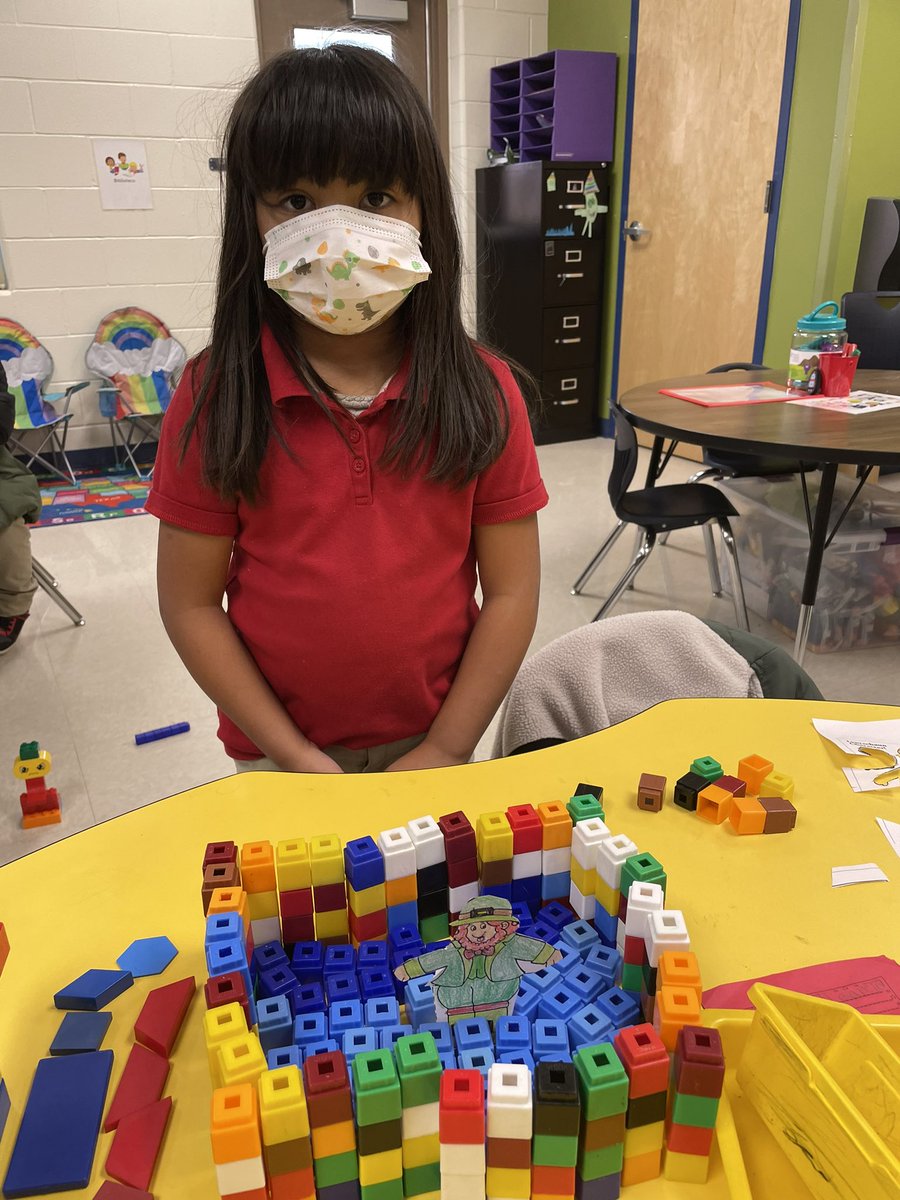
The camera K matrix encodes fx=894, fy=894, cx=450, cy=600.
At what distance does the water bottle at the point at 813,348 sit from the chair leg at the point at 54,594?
7.40ft

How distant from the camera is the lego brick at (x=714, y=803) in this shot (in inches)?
31.1

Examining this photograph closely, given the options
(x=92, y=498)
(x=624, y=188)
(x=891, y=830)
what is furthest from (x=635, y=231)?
(x=891, y=830)

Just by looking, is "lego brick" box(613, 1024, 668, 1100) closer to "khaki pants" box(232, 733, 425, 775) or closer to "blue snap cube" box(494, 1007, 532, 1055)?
"blue snap cube" box(494, 1007, 532, 1055)

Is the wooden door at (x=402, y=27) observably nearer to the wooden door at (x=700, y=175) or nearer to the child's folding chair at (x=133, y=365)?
Answer: the wooden door at (x=700, y=175)

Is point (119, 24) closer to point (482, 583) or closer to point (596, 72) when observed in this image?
point (596, 72)

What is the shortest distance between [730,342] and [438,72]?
2.20 meters

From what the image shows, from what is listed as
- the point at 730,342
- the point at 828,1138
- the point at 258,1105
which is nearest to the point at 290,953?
the point at 258,1105

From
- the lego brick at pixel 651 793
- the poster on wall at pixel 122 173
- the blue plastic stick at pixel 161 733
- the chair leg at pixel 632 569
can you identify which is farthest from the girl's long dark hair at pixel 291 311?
the poster on wall at pixel 122 173

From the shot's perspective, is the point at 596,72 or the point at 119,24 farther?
the point at 596,72

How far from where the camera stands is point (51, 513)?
3941mm

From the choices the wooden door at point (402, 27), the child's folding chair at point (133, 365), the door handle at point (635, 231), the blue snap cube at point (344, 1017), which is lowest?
the child's folding chair at point (133, 365)

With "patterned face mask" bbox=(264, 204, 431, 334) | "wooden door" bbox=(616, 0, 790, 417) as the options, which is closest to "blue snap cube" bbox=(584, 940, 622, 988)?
"patterned face mask" bbox=(264, 204, 431, 334)

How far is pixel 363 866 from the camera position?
2.06ft

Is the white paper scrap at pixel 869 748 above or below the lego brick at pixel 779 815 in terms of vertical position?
below
